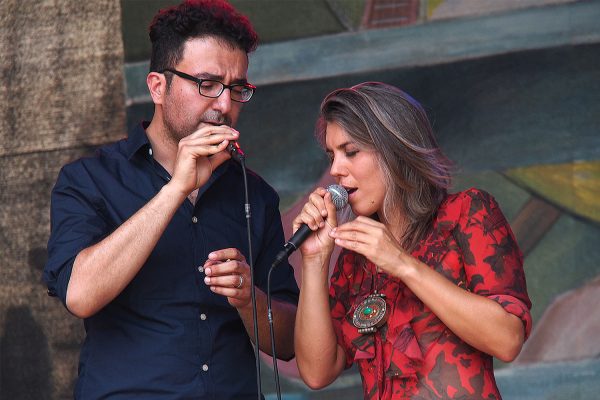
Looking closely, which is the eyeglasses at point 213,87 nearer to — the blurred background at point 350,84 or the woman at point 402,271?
the woman at point 402,271

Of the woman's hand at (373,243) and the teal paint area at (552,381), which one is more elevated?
the woman's hand at (373,243)

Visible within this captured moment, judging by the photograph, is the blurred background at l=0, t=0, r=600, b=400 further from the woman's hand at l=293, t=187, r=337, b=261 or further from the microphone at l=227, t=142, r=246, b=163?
the microphone at l=227, t=142, r=246, b=163

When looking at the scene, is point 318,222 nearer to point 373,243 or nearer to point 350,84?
point 373,243

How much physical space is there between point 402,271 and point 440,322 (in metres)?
0.21

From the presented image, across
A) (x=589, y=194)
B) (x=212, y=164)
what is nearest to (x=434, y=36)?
(x=589, y=194)

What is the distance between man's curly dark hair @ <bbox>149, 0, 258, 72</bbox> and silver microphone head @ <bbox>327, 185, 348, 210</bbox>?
59 cm

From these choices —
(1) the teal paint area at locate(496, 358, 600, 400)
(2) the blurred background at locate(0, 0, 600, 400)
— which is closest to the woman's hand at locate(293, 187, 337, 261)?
(2) the blurred background at locate(0, 0, 600, 400)

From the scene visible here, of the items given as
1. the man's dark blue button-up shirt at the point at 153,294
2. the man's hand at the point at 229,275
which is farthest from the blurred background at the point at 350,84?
the man's hand at the point at 229,275

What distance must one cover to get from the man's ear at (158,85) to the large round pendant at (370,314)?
2.85 ft

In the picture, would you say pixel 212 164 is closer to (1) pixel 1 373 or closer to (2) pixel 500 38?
(2) pixel 500 38

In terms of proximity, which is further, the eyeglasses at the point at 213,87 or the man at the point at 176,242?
the eyeglasses at the point at 213,87

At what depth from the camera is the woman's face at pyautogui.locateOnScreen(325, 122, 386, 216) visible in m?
2.72

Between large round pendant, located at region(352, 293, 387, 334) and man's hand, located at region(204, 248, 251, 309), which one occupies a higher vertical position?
man's hand, located at region(204, 248, 251, 309)

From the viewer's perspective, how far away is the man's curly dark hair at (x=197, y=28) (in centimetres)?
297
